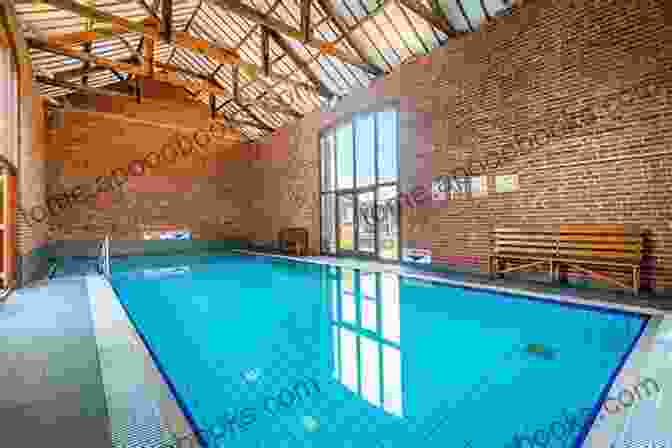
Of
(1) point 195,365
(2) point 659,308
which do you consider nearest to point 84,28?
(1) point 195,365

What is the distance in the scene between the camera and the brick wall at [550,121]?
4234mm

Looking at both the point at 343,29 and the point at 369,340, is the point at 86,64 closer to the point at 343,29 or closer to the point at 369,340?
the point at 343,29

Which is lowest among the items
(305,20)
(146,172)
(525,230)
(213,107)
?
(525,230)

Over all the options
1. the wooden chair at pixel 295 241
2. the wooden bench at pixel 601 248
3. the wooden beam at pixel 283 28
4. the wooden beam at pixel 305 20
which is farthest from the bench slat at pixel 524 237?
the wooden chair at pixel 295 241

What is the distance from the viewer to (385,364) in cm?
254

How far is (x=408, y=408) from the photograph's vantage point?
6.16 ft

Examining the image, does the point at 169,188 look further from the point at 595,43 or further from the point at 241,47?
the point at 595,43

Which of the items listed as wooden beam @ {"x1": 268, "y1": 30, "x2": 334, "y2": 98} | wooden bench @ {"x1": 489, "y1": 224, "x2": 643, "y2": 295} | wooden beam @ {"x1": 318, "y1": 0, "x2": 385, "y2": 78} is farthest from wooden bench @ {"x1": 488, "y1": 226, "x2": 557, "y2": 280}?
wooden beam @ {"x1": 268, "y1": 30, "x2": 334, "y2": 98}

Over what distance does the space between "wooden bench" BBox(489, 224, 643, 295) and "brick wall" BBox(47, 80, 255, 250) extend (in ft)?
32.8

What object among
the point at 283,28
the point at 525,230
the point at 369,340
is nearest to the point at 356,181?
the point at 283,28

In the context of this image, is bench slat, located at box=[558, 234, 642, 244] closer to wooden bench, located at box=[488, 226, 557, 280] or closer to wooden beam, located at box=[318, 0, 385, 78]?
wooden bench, located at box=[488, 226, 557, 280]

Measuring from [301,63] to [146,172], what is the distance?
21.7ft

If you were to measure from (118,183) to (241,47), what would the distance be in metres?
5.99

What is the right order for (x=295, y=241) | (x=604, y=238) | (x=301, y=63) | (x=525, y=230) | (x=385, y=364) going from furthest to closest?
1. (x=295, y=241)
2. (x=301, y=63)
3. (x=525, y=230)
4. (x=604, y=238)
5. (x=385, y=364)
